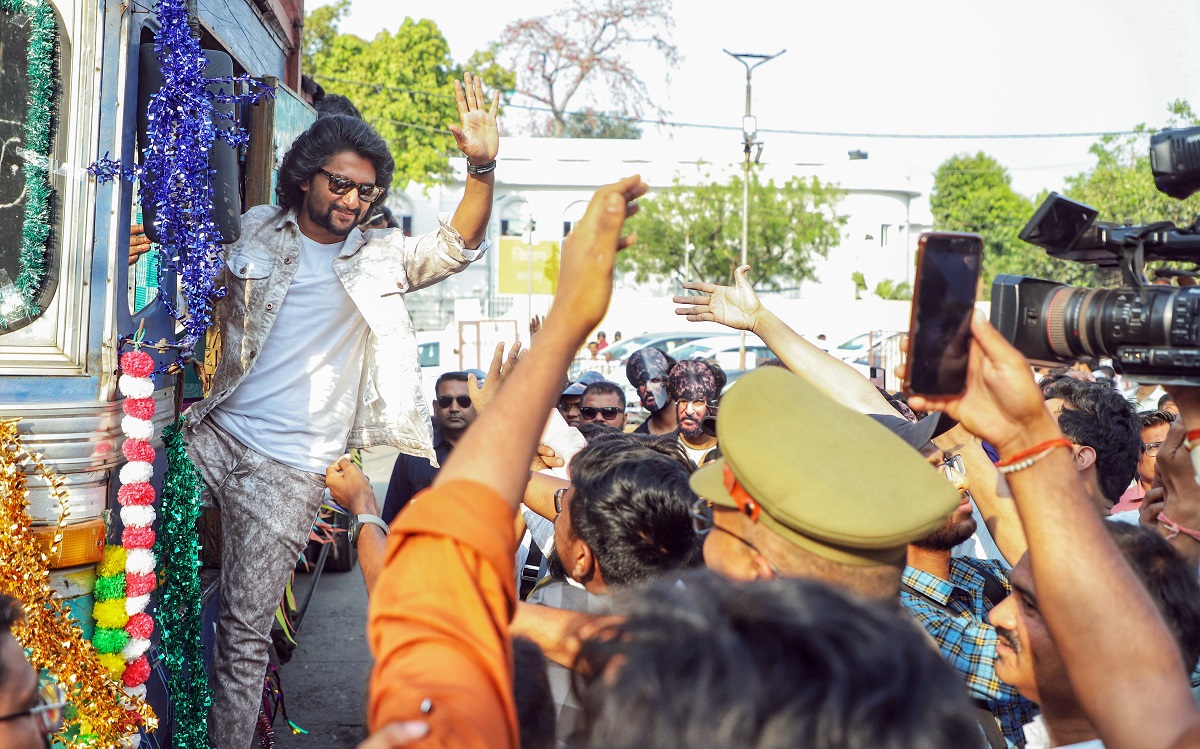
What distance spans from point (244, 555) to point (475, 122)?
1708mm

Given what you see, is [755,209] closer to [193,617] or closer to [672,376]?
[672,376]

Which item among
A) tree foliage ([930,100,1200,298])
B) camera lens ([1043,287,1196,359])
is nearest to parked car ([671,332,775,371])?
tree foliage ([930,100,1200,298])

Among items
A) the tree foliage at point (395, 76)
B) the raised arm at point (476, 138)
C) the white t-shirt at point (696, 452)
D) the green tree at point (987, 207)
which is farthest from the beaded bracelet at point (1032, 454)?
the green tree at point (987, 207)

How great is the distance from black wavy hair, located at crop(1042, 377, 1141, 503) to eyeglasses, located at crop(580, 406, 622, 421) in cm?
274

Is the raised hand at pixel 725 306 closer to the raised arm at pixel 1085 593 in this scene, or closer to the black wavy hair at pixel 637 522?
the black wavy hair at pixel 637 522

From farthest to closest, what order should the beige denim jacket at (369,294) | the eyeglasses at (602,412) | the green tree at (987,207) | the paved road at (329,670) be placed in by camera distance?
1. the green tree at (987,207)
2. the eyeglasses at (602,412)
3. the paved road at (329,670)
4. the beige denim jacket at (369,294)

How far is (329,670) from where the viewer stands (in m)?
6.14

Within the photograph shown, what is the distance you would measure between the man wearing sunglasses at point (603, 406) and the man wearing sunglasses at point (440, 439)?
2.10 ft

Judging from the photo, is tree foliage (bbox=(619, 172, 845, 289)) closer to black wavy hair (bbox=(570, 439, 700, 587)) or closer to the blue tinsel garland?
the blue tinsel garland

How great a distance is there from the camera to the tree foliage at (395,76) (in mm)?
29062

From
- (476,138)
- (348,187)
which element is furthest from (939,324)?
(348,187)

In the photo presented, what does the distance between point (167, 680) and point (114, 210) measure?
1.55 meters

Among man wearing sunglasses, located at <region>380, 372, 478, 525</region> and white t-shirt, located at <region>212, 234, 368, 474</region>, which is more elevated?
white t-shirt, located at <region>212, 234, 368, 474</region>

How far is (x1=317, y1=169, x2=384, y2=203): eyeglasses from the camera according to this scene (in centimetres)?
379
